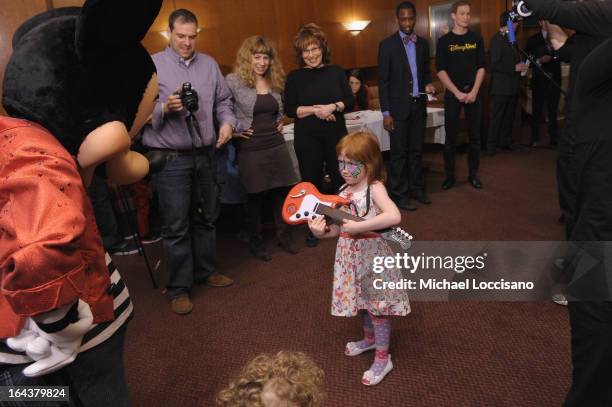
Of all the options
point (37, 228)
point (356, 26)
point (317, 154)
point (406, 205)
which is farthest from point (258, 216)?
point (356, 26)

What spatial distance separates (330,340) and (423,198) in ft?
7.38

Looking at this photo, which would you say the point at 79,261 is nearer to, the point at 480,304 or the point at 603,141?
the point at 603,141

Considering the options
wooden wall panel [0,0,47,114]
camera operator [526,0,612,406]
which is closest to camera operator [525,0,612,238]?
camera operator [526,0,612,406]

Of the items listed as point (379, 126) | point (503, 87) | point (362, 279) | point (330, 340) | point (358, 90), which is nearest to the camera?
point (362, 279)

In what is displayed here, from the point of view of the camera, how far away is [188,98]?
2.21 m

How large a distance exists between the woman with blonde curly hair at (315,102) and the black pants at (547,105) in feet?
13.0

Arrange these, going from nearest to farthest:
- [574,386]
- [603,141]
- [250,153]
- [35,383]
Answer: [35,383]
[603,141]
[574,386]
[250,153]

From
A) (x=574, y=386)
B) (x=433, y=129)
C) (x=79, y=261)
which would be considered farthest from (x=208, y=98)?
(x=433, y=129)

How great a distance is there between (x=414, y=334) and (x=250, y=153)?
157cm

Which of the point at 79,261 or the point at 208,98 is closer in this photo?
the point at 79,261

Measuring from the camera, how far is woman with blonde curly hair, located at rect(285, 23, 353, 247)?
2990mm

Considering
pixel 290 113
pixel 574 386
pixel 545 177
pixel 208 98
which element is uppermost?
pixel 208 98

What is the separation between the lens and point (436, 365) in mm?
1887

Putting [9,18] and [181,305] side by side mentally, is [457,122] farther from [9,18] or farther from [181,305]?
[9,18]
